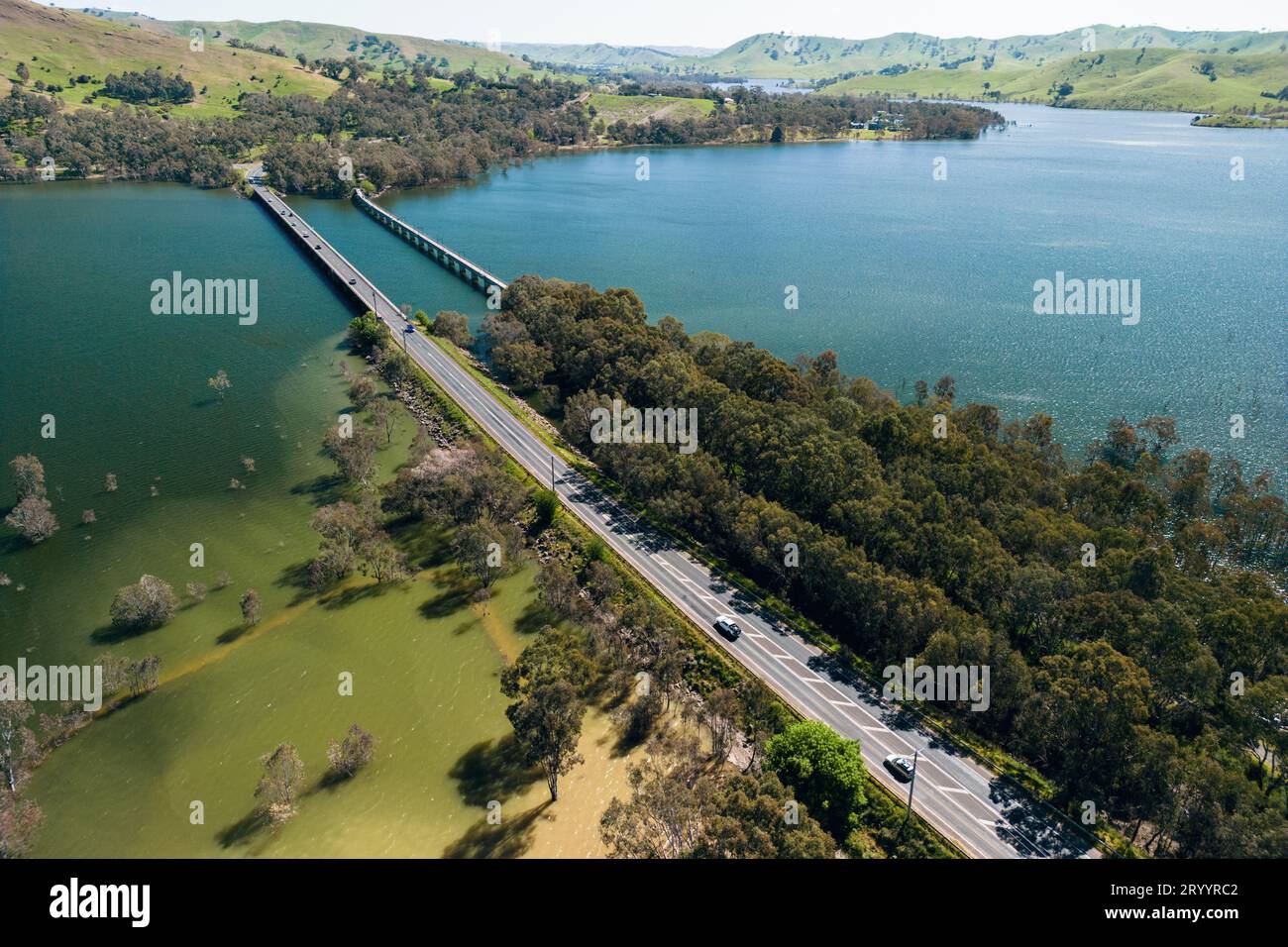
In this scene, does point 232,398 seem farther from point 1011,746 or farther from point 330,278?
point 1011,746

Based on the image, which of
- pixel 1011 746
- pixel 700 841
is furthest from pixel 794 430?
pixel 700 841

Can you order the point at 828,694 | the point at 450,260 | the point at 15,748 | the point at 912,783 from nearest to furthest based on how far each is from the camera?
the point at 912,783
the point at 15,748
the point at 828,694
the point at 450,260

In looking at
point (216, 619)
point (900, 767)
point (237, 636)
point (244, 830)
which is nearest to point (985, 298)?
point (900, 767)

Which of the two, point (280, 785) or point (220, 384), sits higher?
point (220, 384)

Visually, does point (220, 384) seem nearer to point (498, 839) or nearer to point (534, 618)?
point (534, 618)

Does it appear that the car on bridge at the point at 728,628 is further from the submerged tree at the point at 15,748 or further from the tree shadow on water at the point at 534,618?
the submerged tree at the point at 15,748

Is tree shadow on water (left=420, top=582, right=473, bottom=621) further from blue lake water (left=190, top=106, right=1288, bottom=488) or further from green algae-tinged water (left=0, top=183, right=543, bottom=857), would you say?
blue lake water (left=190, top=106, right=1288, bottom=488)
